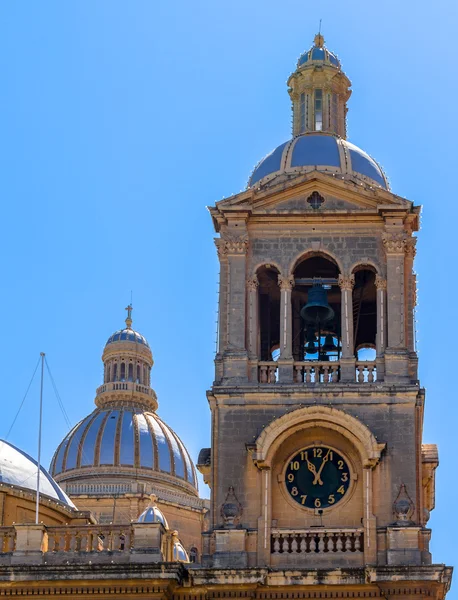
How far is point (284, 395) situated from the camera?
49.0 metres

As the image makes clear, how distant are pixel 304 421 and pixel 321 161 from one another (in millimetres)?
7254

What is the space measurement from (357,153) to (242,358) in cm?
677

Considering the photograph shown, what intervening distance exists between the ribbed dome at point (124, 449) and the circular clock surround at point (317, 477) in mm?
41878

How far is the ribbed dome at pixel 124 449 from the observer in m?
90.7

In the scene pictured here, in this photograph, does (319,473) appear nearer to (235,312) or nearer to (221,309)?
(235,312)

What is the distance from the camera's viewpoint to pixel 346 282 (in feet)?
166

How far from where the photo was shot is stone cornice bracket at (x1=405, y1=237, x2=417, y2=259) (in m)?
50.7

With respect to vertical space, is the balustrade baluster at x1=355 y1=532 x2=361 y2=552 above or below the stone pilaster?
below

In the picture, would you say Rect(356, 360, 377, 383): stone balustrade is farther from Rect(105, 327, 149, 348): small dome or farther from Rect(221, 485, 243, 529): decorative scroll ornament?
Rect(105, 327, 149, 348): small dome

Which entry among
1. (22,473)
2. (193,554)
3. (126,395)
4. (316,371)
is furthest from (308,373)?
(126,395)

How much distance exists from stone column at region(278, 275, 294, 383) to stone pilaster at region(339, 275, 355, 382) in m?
1.23

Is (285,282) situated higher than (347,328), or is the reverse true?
(285,282)

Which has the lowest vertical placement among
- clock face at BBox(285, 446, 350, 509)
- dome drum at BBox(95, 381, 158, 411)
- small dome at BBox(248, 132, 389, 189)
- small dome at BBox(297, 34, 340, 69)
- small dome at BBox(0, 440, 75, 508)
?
clock face at BBox(285, 446, 350, 509)

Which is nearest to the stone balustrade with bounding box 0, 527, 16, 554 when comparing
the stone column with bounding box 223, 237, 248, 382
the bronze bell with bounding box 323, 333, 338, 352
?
the stone column with bounding box 223, 237, 248, 382
